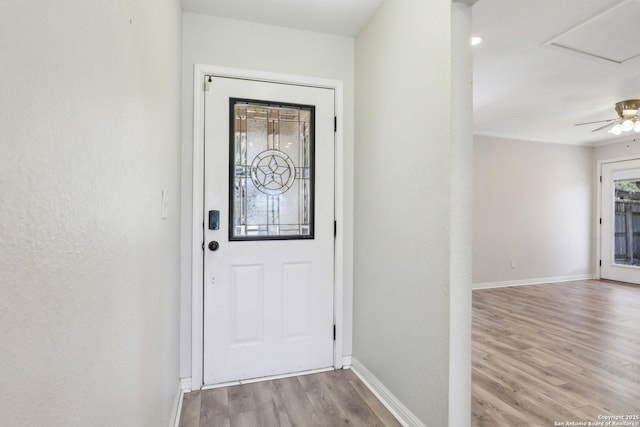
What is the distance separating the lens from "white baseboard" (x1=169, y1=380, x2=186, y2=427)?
180 centimetres

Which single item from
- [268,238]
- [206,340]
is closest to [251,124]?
[268,238]

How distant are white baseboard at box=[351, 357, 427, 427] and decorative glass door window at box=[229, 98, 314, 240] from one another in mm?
1014

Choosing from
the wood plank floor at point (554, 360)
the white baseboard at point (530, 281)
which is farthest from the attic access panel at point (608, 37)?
the white baseboard at point (530, 281)

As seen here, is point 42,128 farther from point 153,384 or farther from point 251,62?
point 251,62

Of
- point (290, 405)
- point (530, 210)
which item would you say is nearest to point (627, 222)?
point (530, 210)

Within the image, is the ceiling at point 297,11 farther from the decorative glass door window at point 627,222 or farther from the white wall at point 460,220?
the decorative glass door window at point 627,222

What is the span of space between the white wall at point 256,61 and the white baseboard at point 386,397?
0.60ft

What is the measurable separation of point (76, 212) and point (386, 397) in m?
2.02

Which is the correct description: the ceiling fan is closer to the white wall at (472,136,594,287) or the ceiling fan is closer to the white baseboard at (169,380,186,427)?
the white wall at (472,136,594,287)

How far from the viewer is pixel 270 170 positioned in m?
2.41

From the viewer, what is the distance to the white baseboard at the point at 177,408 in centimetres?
180

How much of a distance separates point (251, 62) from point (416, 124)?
1.29m

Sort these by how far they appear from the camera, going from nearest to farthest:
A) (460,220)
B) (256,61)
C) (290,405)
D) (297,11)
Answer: (460,220) < (290,405) < (297,11) < (256,61)

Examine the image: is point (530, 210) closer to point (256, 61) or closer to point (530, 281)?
point (530, 281)
